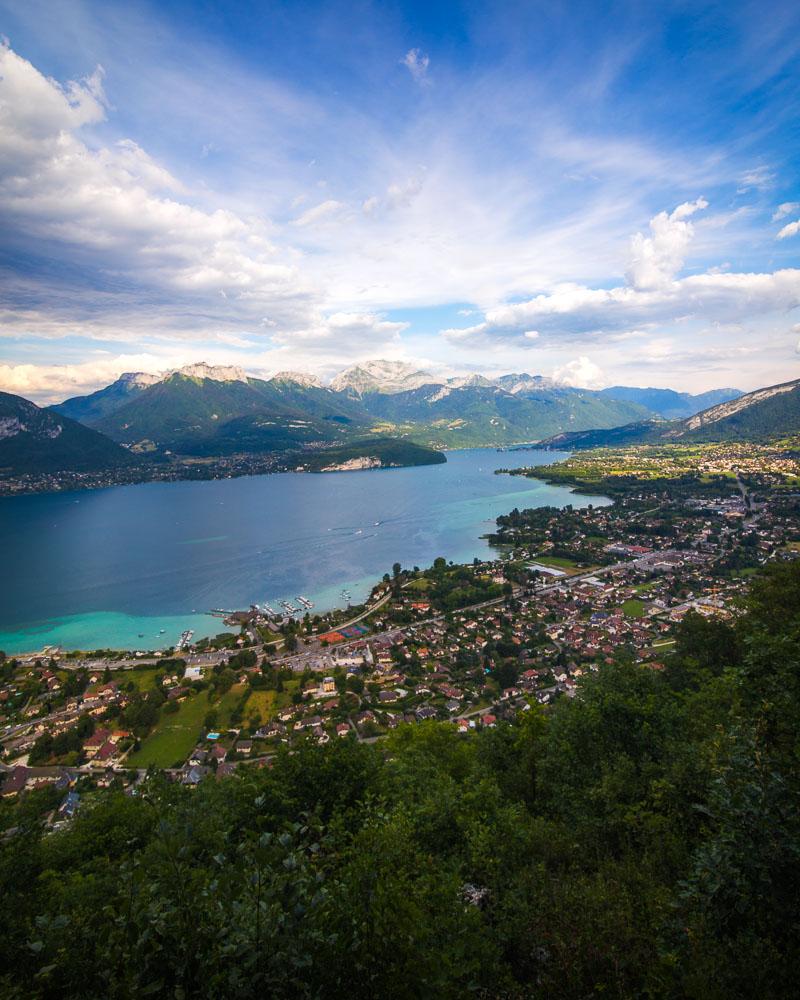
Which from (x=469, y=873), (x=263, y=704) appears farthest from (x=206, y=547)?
(x=469, y=873)

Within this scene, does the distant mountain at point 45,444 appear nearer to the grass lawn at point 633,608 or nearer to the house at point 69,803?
the house at point 69,803

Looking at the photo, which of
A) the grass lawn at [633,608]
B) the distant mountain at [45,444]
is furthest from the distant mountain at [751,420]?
the distant mountain at [45,444]

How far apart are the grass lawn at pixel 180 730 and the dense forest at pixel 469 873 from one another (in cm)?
1575

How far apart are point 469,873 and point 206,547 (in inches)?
2724

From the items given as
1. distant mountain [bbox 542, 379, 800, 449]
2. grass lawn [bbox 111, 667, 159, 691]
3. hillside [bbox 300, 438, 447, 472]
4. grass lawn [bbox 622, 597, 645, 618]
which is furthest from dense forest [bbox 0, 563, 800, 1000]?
distant mountain [bbox 542, 379, 800, 449]

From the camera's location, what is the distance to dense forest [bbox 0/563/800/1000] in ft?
9.89

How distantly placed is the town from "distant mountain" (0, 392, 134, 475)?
142654 mm

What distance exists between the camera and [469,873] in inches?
264

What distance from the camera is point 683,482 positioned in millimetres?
103000

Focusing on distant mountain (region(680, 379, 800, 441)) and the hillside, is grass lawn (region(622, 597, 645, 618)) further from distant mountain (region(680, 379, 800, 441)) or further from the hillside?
distant mountain (region(680, 379, 800, 441))

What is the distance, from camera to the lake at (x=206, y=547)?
4684cm

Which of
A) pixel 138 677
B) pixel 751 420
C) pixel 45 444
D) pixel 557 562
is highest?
pixel 45 444

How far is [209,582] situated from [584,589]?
40.8 meters

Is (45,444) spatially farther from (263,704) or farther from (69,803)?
(69,803)
